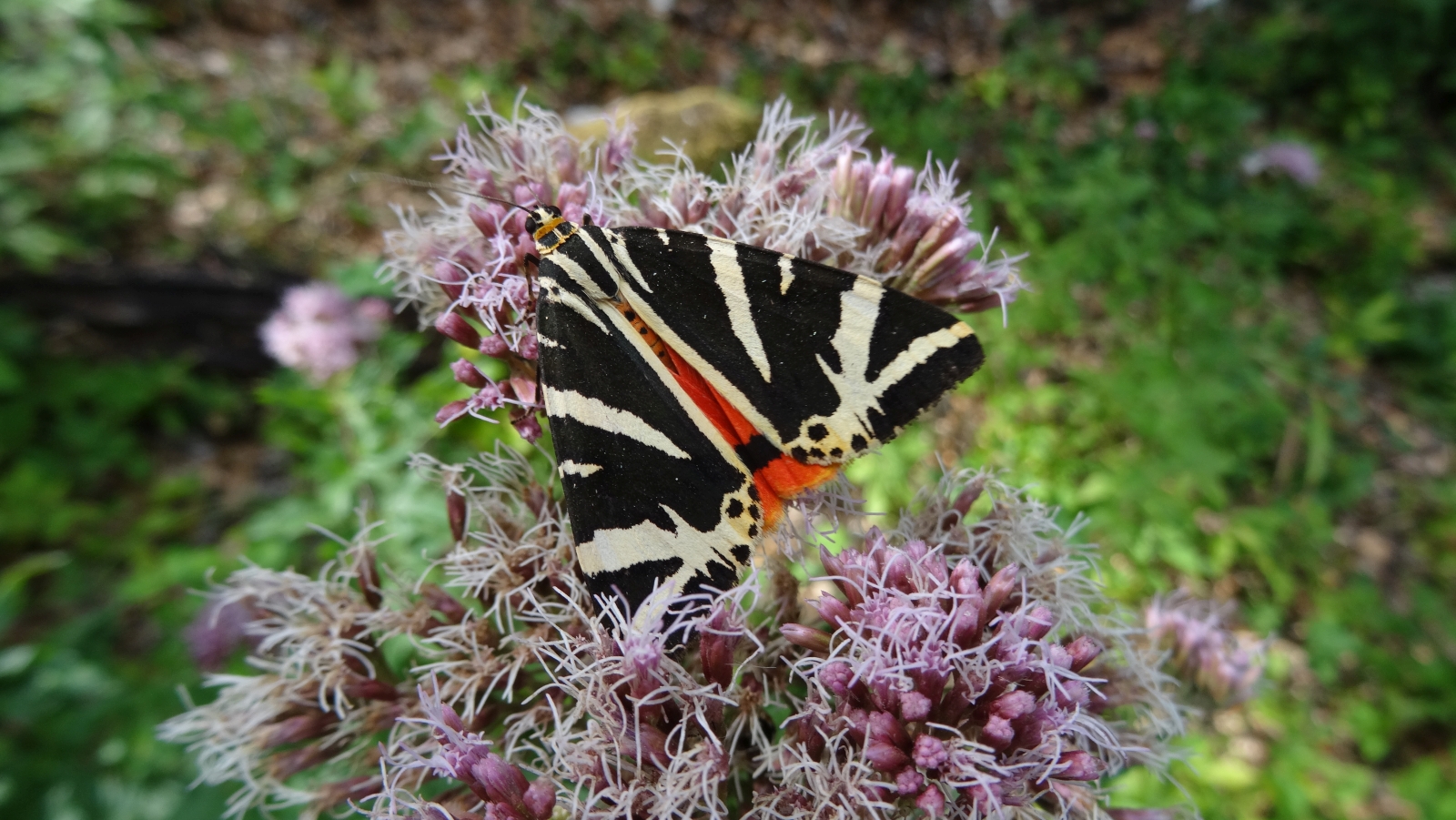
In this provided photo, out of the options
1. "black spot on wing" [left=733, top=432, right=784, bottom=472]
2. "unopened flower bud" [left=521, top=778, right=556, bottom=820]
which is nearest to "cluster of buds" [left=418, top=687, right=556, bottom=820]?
"unopened flower bud" [left=521, top=778, right=556, bottom=820]

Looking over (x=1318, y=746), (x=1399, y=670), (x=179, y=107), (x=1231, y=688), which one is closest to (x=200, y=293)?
(x=179, y=107)

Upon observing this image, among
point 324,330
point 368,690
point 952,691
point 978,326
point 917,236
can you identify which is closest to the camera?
point 952,691

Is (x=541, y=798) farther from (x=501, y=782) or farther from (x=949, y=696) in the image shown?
(x=949, y=696)

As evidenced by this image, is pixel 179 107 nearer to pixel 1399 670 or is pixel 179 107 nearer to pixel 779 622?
pixel 779 622

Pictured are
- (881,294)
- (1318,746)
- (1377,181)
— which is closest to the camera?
(881,294)

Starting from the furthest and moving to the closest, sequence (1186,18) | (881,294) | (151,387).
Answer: (1186,18) → (151,387) → (881,294)

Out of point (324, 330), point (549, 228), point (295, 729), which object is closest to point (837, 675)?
point (549, 228)
